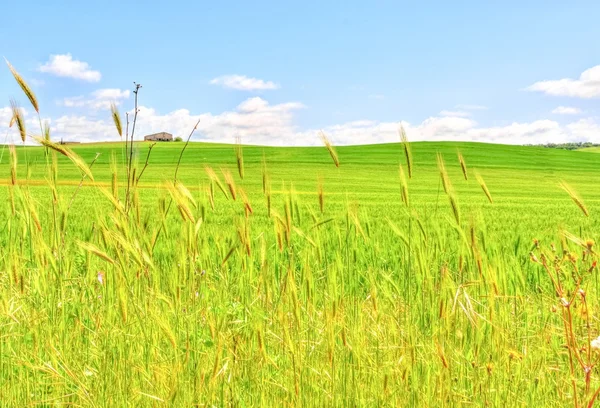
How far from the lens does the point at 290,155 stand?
134 ft

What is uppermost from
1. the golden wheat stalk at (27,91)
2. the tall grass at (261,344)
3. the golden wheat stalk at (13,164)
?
the golden wheat stalk at (27,91)

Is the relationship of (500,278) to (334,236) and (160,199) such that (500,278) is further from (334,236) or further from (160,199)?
(334,236)

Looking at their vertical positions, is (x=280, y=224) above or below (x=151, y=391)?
above

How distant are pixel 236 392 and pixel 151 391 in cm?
29

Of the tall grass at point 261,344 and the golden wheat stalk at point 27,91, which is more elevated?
the golden wheat stalk at point 27,91

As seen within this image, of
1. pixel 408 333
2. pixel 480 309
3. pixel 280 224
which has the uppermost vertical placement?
pixel 280 224

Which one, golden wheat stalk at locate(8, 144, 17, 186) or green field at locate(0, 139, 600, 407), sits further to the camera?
golden wheat stalk at locate(8, 144, 17, 186)

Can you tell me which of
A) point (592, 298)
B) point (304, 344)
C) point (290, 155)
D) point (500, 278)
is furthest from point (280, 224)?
point (290, 155)

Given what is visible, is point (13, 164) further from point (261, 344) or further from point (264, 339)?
point (261, 344)

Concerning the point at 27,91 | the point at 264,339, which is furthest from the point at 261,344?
the point at 27,91

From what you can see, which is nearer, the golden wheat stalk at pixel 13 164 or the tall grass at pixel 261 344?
the tall grass at pixel 261 344

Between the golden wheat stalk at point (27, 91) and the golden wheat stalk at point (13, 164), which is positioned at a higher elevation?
the golden wheat stalk at point (27, 91)

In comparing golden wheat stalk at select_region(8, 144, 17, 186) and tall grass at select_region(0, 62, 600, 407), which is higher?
golden wheat stalk at select_region(8, 144, 17, 186)

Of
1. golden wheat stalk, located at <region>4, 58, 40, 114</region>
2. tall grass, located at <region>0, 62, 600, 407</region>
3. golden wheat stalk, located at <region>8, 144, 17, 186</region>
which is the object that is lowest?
tall grass, located at <region>0, 62, 600, 407</region>
